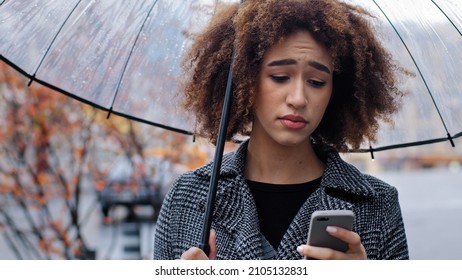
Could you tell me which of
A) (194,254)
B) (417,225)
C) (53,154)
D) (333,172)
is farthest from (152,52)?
(417,225)

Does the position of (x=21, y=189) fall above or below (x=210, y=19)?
below

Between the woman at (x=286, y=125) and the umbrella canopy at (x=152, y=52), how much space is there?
158 mm

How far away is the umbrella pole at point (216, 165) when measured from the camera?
227 centimetres

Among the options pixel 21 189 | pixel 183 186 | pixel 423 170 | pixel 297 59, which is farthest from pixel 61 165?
pixel 423 170

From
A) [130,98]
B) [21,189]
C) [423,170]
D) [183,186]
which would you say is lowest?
[423,170]

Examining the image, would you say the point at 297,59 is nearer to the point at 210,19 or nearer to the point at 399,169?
the point at 210,19

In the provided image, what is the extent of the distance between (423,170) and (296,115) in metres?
18.5

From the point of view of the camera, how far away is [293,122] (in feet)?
7.71

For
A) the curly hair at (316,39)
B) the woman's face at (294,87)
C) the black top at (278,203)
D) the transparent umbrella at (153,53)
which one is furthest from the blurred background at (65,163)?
the woman's face at (294,87)

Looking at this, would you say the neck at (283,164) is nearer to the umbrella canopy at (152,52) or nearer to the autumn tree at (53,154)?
the umbrella canopy at (152,52)

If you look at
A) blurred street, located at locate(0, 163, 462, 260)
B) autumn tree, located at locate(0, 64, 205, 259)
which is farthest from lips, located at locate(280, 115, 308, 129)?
blurred street, located at locate(0, 163, 462, 260)

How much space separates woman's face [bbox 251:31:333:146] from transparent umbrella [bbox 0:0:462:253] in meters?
0.41

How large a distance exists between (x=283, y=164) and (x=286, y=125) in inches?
8.3

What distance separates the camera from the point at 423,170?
66.3 feet
